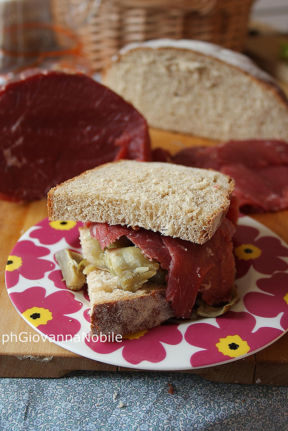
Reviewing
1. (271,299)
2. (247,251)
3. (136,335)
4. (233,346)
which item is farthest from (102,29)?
(233,346)

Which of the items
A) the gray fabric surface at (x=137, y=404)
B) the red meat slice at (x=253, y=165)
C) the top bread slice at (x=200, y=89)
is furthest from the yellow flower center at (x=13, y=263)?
the top bread slice at (x=200, y=89)

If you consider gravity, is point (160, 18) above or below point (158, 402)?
above

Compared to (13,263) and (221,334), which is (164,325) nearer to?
(221,334)

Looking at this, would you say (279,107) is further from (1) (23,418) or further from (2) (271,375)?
(1) (23,418)

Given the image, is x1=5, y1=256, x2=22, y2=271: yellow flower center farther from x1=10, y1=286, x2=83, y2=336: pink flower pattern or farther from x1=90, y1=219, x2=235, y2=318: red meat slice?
x1=90, y1=219, x2=235, y2=318: red meat slice

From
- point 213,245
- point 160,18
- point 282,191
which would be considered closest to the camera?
point 213,245

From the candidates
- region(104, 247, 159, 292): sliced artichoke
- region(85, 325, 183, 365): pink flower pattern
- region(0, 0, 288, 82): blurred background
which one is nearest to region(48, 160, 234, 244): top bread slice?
region(104, 247, 159, 292): sliced artichoke

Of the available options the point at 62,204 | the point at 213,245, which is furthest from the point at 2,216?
the point at 213,245
